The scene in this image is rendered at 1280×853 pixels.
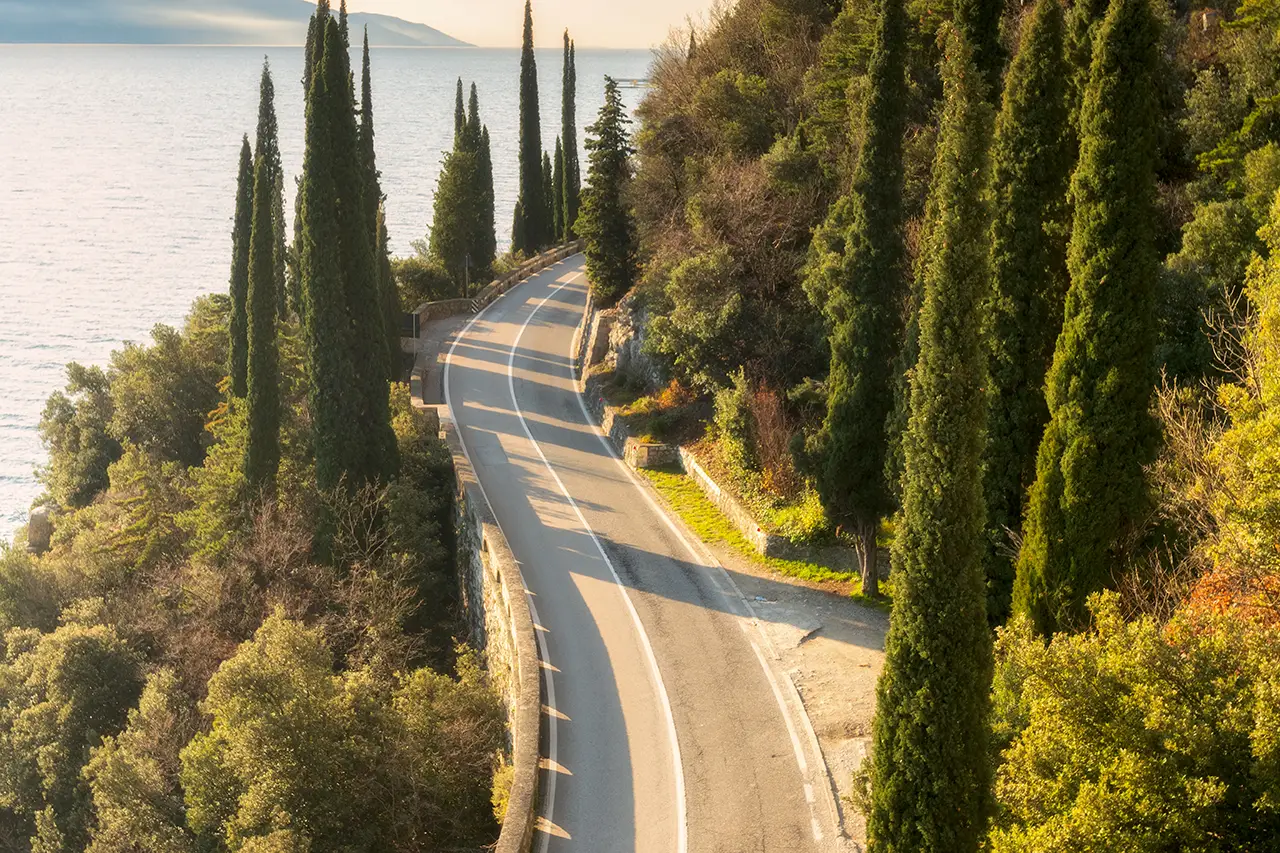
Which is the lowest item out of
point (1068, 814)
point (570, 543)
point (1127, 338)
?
point (570, 543)

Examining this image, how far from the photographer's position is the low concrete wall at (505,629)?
60.6 feet

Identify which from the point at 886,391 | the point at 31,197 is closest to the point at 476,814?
the point at 886,391

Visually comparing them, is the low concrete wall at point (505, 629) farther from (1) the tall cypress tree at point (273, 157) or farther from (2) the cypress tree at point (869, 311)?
(1) the tall cypress tree at point (273, 157)

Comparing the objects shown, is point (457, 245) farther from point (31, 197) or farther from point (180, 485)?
point (31, 197)

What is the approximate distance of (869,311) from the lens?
914 inches

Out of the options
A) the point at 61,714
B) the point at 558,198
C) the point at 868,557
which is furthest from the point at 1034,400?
the point at 558,198

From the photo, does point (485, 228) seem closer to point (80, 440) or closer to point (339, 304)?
point (80, 440)

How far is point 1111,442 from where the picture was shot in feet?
56.3

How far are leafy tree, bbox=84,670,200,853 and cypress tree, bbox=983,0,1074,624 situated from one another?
52.9ft

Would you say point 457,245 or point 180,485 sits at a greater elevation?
point 457,245

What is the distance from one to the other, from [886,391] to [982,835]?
10964 millimetres

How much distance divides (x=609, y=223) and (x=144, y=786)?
27604mm

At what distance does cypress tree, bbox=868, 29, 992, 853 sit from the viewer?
13.6 metres

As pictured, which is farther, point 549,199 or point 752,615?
point 549,199
